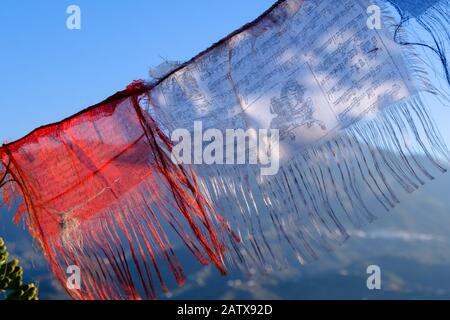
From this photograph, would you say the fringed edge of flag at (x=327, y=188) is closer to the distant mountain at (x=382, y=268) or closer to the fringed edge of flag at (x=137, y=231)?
the fringed edge of flag at (x=137, y=231)

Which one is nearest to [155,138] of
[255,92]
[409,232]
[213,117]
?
[213,117]

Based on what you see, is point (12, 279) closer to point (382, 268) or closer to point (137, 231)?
point (137, 231)

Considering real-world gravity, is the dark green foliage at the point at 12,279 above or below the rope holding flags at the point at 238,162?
below

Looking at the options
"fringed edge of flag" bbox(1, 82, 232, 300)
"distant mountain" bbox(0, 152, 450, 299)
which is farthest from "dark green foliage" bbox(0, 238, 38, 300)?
"distant mountain" bbox(0, 152, 450, 299)

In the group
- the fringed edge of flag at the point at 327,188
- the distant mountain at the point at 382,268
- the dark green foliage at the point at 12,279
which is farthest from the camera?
the distant mountain at the point at 382,268

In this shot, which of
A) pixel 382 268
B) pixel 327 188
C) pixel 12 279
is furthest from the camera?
pixel 382 268

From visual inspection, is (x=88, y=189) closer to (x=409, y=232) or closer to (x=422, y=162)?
(x=422, y=162)

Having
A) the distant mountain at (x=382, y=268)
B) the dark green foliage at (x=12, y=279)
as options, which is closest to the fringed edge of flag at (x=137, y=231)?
the dark green foliage at (x=12, y=279)

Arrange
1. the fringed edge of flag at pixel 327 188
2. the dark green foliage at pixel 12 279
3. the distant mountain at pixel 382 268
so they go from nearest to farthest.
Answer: the fringed edge of flag at pixel 327 188
the dark green foliage at pixel 12 279
the distant mountain at pixel 382 268

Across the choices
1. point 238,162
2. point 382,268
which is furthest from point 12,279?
point 382,268

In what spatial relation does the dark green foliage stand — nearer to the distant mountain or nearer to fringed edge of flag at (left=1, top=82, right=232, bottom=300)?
fringed edge of flag at (left=1, top=82, right=232, bottom=300)

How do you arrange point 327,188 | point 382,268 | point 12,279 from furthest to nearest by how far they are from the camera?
1. point 382,268
2. point 12,279
3. point 327,188

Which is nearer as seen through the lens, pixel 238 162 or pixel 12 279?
pixel 238 162
